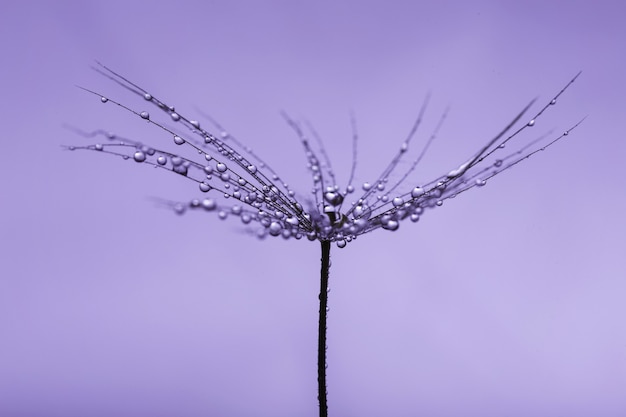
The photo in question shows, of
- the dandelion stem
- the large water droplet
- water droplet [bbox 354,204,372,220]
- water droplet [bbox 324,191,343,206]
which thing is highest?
the large water droplet

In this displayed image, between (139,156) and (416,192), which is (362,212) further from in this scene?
(139,156)

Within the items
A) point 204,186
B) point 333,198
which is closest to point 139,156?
point 204,186

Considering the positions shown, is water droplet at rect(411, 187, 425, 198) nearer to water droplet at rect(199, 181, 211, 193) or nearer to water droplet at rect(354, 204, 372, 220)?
water droplet at rect(354, 204, 372, 220)

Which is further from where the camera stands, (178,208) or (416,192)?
(416,192)

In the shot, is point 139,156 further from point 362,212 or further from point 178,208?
point 362,212

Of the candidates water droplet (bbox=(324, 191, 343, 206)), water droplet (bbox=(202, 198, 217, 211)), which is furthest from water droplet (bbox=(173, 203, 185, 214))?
water droplet (bbox=(324, 191, 343, 206))

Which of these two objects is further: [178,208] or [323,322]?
[323,322]

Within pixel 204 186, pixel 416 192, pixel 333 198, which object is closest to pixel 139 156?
pixel 204 186

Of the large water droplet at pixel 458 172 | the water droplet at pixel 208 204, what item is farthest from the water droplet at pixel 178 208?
the large water droplet at pixel 458 172

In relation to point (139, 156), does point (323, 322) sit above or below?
below

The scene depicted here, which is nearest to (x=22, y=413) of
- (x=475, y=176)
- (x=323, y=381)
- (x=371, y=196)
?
(x=323, y=381)

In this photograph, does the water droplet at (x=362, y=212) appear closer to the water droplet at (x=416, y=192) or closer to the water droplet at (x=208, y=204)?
the water droplet at (x=416, y=192)
